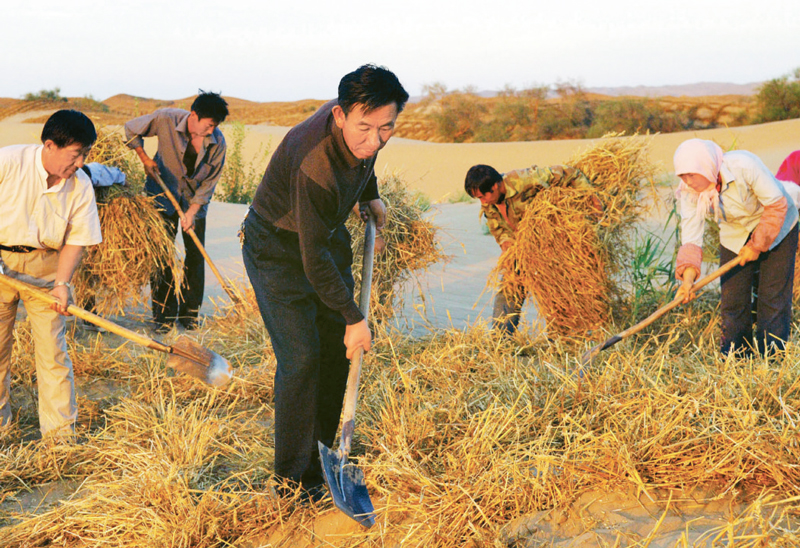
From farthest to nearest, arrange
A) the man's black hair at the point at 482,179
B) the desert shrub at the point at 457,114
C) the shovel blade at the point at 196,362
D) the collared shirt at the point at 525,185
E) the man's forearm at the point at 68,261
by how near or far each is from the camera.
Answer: the desert shrub at the point at 457,114, the collared shirt at the point at 525,185, the man's black hair at the point at 482,179, the shovel blade at the point at 196,362, the man's forearm at the point at 68,261

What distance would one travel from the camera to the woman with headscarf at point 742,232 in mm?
3572

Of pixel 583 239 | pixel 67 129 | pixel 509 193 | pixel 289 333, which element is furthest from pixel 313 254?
pixel 583 239

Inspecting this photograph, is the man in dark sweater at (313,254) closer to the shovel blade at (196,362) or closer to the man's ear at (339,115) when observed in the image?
the man's ear at (339,115)

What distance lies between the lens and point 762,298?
3865mm

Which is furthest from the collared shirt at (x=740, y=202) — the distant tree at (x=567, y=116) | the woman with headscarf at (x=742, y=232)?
the distant tree at (x=567, y=116)

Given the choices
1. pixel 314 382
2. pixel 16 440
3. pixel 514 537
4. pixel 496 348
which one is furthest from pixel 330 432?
pixel 16 440

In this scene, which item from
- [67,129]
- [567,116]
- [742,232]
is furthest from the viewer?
[567,116]

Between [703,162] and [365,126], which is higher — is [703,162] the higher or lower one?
the lower one

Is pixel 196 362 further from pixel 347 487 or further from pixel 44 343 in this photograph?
pixel 347 487

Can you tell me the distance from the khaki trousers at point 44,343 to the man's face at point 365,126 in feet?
6.21

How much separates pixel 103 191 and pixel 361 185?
115 inches

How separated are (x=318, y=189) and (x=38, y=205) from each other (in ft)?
5.32

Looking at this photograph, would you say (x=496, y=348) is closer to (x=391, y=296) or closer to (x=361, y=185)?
(x=391, y=296)

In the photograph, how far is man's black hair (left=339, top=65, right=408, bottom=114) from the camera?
2113 millimetres
